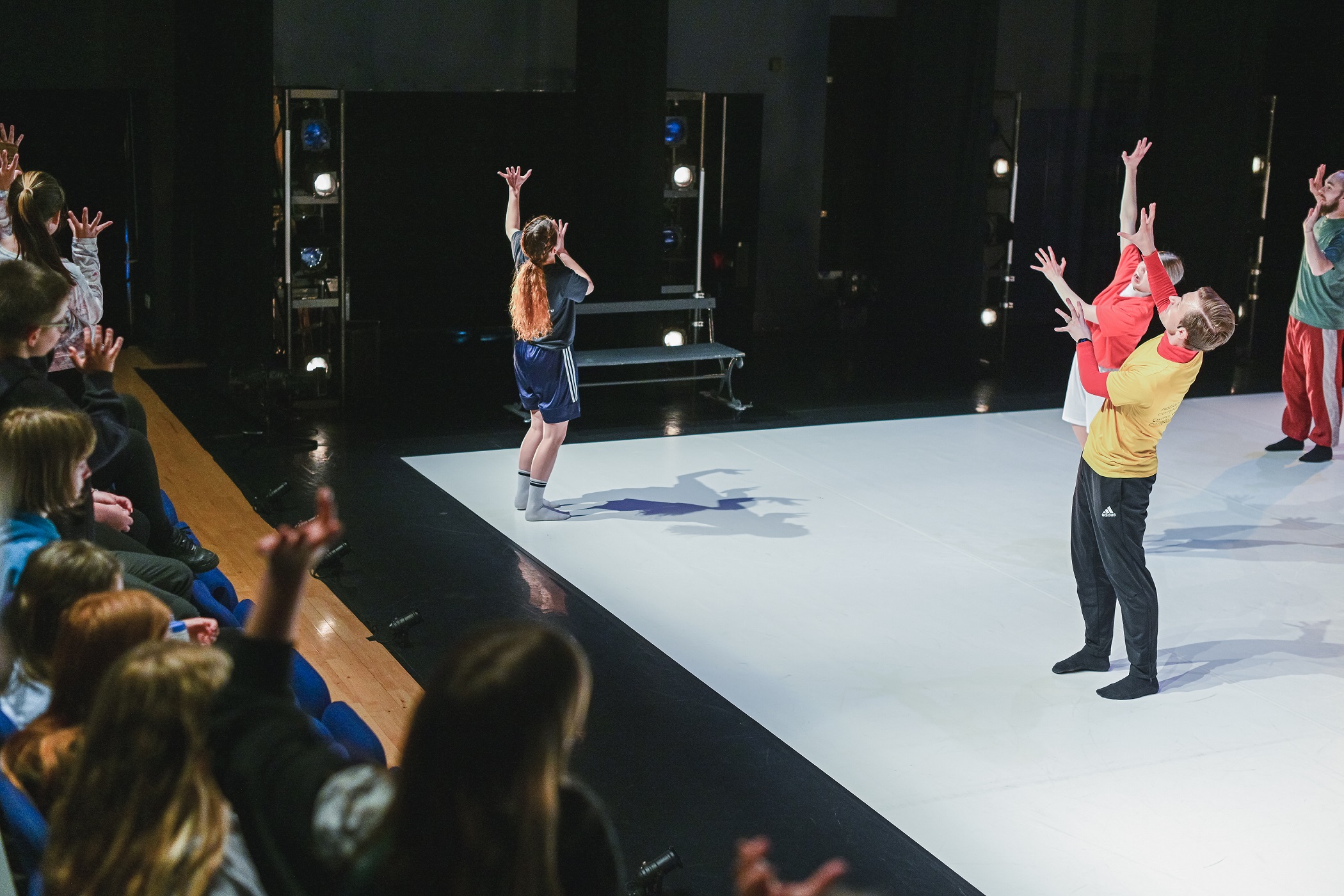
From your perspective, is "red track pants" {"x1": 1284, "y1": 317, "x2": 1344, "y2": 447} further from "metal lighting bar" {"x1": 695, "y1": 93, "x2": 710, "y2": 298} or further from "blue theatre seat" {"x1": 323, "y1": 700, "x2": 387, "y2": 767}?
"blue theatre seat" {"x1": 323, "y1": 700, "x2": 387, "y2": 767}

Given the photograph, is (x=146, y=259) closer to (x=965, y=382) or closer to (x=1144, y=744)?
(x=965, y=382)

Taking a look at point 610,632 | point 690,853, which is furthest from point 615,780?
point 610,632

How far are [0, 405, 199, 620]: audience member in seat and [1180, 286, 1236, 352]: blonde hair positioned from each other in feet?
9.71

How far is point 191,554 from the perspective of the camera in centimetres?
438

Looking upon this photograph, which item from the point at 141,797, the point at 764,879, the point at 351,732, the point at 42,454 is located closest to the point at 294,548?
the point at 141,797

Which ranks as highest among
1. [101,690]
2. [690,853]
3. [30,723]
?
[101,690]

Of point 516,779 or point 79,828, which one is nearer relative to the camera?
point 516,779

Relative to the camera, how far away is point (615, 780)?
3805 mm

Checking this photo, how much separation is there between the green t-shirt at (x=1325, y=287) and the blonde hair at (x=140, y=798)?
270 inches

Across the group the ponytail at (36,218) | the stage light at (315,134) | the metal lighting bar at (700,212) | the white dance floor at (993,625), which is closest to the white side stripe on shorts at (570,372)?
the white dance floor at (993,625)

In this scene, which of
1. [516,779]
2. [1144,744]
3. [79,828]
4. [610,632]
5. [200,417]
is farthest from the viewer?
[200,417]

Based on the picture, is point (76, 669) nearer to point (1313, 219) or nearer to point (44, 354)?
point (44, 354)

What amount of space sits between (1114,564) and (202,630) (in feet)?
8.83

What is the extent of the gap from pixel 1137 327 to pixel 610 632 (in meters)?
2.34
